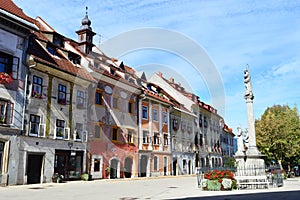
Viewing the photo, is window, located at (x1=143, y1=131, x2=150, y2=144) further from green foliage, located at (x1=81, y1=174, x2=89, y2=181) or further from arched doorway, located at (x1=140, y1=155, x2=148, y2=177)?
green foliage, located at (x1=81, y1=174, x2=89, y2=181)

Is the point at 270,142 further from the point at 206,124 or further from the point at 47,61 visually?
the point at 47,61

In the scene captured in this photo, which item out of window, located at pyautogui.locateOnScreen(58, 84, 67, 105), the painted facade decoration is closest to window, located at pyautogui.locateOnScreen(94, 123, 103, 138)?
the painted facade decoration

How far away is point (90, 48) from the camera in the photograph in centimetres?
3475

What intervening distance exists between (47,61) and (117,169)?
549 inches

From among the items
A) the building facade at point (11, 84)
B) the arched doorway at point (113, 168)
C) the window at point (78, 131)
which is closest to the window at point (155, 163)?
the arched doorway at point (113, 168)

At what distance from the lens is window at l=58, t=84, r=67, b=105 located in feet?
84.7

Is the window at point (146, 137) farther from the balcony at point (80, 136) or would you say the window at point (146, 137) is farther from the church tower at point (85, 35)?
the church tower at point (85, 35)

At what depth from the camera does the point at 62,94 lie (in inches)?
1029

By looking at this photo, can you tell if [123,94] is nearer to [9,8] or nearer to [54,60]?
[54,60]

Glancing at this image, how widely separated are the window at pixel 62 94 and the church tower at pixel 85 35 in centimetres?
874

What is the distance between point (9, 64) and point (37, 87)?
292 cm

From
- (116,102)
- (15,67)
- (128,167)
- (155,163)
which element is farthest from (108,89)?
(155,163)

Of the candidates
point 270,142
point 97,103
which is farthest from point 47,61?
point 270,142

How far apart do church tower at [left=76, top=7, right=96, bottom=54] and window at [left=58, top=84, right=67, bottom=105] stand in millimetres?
8739
